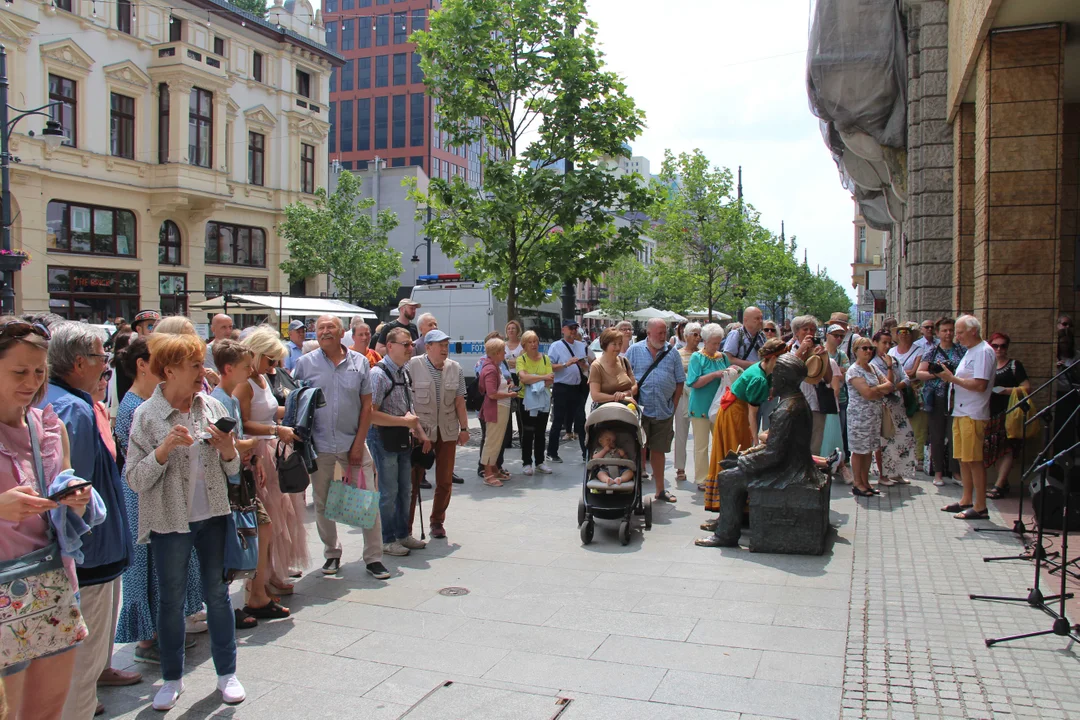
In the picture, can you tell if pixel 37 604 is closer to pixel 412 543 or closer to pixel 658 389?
pixel 412 543

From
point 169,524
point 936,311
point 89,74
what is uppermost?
point 89,74

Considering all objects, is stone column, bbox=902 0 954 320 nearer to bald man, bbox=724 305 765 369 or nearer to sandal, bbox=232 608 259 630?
bald man, bbox=724 305 765 369

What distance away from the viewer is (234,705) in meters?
4.24

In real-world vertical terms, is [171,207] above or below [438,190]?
above

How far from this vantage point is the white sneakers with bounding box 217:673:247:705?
423 centimetres

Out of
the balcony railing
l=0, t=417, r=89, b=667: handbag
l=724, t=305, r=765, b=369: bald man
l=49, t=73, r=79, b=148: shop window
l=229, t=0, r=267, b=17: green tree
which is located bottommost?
l=0, t=417, r=89, b=667: handbag

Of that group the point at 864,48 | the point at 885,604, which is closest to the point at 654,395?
the point at 885,604

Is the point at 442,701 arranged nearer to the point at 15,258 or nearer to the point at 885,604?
the point at 885,604

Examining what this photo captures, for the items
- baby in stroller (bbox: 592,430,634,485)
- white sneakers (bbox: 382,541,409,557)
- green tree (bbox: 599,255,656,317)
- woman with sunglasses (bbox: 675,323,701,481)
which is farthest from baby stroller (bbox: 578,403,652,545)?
green tree (bbox: 599,255,656,317)

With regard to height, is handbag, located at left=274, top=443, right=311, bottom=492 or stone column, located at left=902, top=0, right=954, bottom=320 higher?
stone column, located at left=902, top=0, right=954, bottom=320

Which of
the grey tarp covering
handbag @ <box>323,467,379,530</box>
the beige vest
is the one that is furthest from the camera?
the grey tarp covering

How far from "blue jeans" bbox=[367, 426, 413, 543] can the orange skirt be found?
2.90m

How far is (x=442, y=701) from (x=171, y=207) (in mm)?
32013

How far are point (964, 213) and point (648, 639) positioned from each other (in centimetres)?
830
